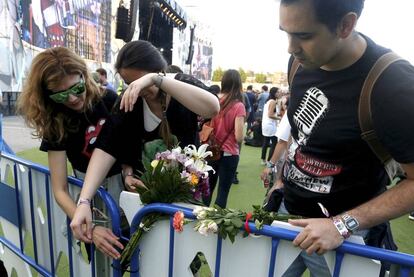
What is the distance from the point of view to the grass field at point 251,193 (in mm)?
3546

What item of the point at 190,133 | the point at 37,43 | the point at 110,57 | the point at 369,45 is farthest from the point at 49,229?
the point at 110,57

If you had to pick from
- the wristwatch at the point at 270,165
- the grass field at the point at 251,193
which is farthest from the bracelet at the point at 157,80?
the grass field at the point at 251,193

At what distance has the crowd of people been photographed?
3.44 ft

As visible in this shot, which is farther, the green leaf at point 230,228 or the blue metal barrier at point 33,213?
the blue metal barrier at point 33,213

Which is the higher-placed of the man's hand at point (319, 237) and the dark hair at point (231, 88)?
the man's hand at point (319, 237)

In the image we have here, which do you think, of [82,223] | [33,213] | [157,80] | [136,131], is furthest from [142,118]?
[33,213]

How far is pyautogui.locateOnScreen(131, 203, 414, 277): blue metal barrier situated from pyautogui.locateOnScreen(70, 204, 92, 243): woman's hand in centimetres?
23

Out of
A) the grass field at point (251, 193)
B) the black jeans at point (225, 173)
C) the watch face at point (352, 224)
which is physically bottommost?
the grass field at point (251, 193)

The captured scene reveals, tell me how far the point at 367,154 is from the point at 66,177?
1.42 metres

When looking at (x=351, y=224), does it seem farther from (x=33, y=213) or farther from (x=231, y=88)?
(x=231, y=88)

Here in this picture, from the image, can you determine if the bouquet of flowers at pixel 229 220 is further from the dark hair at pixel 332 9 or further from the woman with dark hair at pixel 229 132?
the woman with dark hair at pixel 229 132

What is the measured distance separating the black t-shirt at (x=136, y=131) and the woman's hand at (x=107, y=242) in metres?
0.36

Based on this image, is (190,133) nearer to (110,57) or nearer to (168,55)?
(168,55)

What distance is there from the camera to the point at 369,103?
1062 mm
